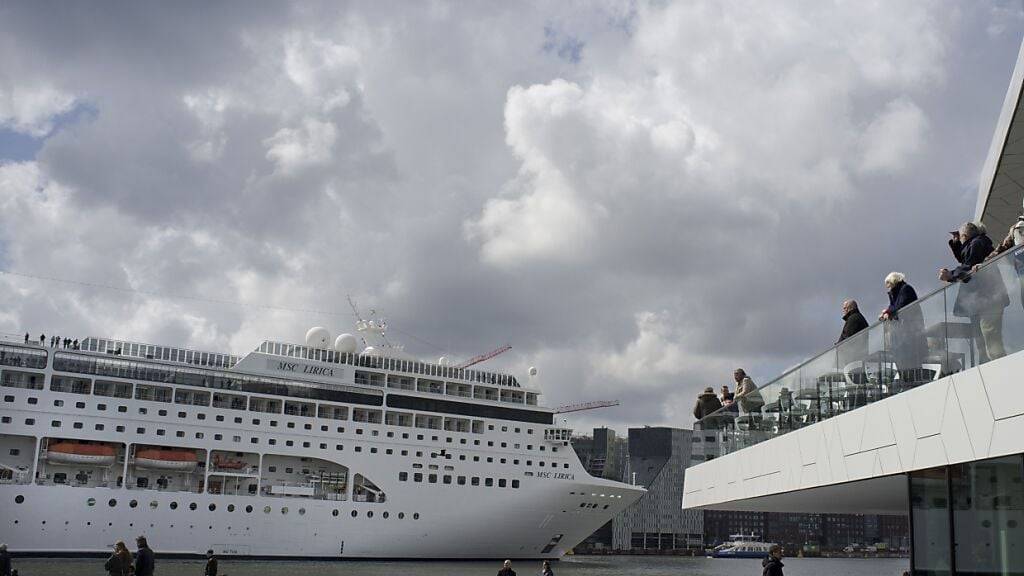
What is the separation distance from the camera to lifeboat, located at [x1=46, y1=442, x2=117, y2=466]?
4228 cm

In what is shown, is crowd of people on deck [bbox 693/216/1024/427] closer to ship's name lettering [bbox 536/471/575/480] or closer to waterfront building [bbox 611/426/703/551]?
ship's name lettering [bbox 536/471/575/480]

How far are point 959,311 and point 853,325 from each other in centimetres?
304

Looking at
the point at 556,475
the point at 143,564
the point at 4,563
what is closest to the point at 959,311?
the point at 143,564

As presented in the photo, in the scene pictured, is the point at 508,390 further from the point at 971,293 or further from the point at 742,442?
the point at 971,293

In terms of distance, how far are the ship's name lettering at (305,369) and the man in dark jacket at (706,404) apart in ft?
116

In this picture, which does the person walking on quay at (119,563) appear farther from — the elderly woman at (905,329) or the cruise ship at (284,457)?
the cruise ship at (284,457)

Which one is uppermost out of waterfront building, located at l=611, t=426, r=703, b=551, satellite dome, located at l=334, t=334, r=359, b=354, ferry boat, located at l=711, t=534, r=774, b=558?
satellite dome, located at l=334, t=334, r=359, b=354

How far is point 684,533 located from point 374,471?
3771 inches

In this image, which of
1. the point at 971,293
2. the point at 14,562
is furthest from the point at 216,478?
the point at 971,293

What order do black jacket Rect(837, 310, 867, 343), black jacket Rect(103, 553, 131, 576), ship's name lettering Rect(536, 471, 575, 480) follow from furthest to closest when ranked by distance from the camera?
ship's name lettering Rect(536, 471, 575, 480) < black jacket Rect(103, 553, 131, 576) < black jacket Rect(837, 310, 867, 343)

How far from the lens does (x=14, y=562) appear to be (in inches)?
1558

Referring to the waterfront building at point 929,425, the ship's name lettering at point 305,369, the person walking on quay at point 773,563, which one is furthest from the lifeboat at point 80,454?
the person walking on quay at point 773,563

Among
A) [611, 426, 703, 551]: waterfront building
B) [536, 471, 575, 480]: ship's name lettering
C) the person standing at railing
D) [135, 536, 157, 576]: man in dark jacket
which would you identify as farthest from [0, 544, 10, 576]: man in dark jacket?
[611, 426, 703, 551]: waterfront building

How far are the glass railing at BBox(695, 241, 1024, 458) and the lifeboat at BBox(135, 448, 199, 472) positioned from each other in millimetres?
37313
